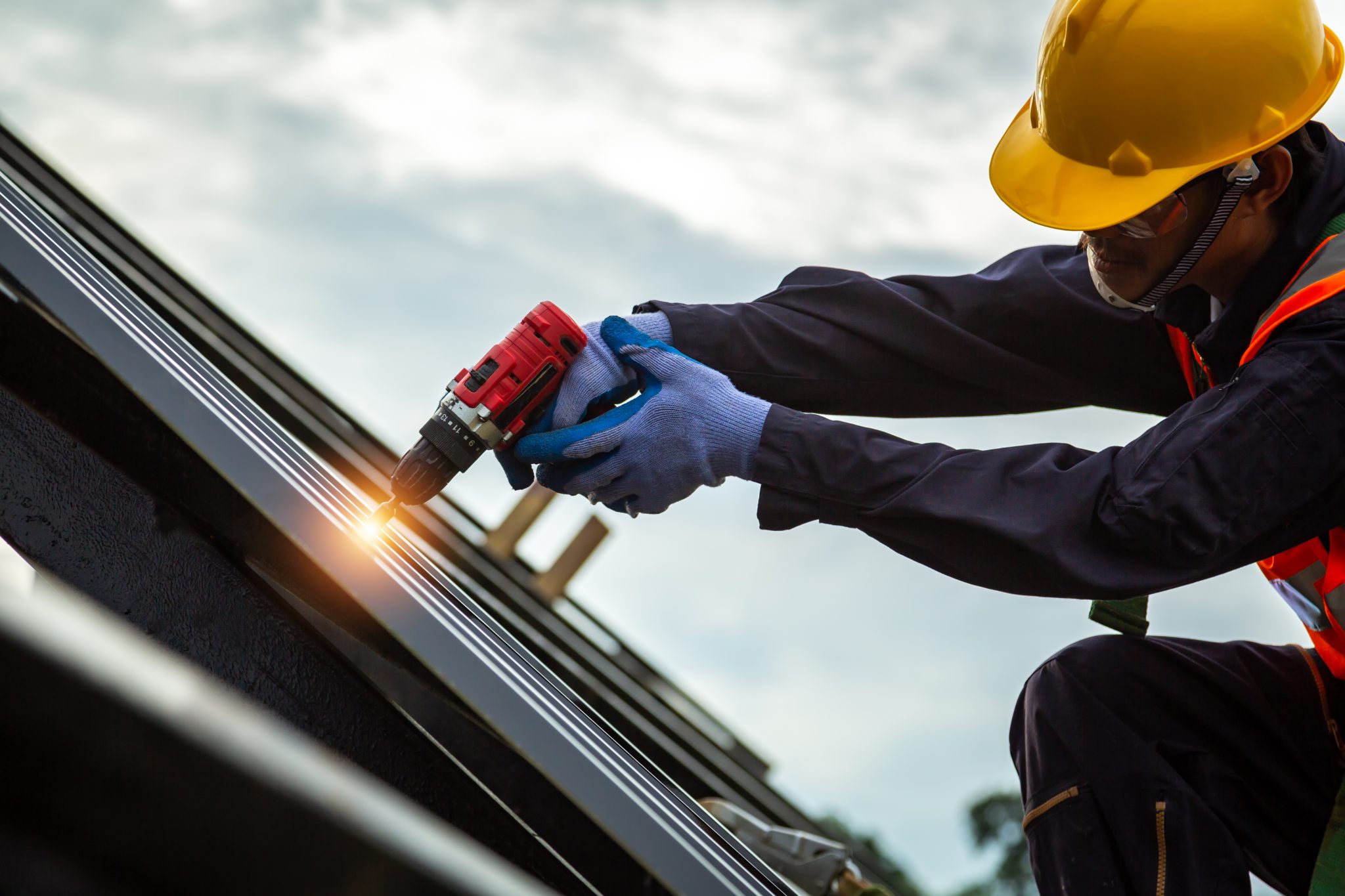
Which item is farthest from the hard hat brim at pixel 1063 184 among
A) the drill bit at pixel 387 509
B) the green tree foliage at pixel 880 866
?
the green tree foliage at pixel 880 866

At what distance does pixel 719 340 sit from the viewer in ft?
8.34

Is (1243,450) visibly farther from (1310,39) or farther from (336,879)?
(336,879)

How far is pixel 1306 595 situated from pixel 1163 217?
844 millimetres

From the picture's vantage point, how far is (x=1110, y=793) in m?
2.08

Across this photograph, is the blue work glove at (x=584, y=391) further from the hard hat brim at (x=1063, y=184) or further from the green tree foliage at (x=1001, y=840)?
the green tree foliage at (x=1001, y=840)

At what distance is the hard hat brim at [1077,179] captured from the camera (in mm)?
2273

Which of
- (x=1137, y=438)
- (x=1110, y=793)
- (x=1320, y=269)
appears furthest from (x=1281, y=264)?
(x=1110, y=793)

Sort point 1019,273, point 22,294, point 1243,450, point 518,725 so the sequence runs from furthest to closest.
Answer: point 1019,273
point 1243,450
point 22,294
point 518,725

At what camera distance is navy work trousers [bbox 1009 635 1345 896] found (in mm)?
2049

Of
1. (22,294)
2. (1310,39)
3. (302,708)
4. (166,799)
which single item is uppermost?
(1310,39)

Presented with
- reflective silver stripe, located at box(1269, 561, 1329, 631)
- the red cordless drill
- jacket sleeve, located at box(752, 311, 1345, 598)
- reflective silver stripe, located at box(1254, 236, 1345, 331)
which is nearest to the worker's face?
reflective silver stripe, located at box(1254, 236, 1345, 331)

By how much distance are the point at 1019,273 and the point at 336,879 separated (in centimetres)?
258

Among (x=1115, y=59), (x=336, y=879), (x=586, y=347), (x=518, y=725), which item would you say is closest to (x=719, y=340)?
(x=586, y=347)

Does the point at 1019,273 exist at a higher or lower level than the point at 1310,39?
lower
